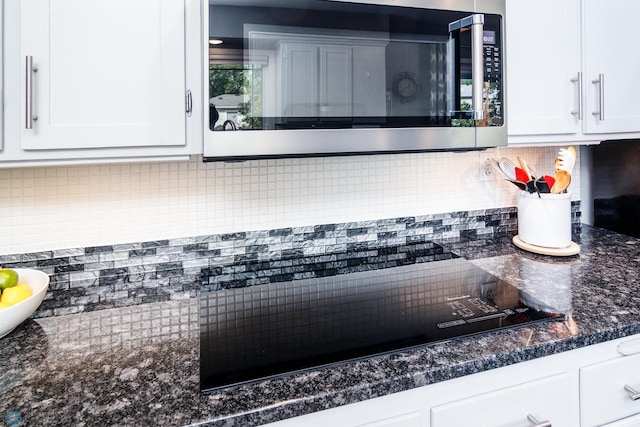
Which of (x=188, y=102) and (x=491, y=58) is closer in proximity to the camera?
(x=188, y=102)

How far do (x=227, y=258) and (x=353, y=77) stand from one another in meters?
0.73

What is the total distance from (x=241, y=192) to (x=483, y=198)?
38.9 inches

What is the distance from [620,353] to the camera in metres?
0.94

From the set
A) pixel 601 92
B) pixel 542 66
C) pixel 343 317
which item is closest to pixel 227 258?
pixel 343 317

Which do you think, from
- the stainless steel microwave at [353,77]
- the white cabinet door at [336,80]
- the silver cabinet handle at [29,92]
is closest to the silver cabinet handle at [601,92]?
the stainless steel microwave at [353,77]

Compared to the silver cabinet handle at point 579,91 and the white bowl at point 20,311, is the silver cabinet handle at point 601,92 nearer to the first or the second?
the silver cabinet handle at point 579,91

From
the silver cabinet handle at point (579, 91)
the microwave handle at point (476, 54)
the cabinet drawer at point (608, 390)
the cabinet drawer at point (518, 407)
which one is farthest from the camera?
the silver cabinet handle at point (579, 91)

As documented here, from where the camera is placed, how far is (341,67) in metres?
1.02

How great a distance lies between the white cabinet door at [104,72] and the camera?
901 millimetres

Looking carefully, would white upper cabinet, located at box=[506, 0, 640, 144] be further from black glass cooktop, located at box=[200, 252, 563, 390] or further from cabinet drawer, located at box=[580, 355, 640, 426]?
cabinet drawer, located at box=[580, 355, 640, 426]

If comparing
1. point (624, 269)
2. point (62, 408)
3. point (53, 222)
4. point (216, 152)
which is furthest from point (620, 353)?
point (53, 222)

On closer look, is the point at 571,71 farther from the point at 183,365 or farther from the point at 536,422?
the point at 183,365

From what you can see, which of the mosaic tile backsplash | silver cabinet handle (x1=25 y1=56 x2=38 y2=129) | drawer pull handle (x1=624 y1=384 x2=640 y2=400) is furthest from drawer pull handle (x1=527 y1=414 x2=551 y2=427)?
silver cabinet handle (x1=25 y1=56 x2=38 y2=129)

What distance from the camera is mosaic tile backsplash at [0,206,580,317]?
1186 mm
